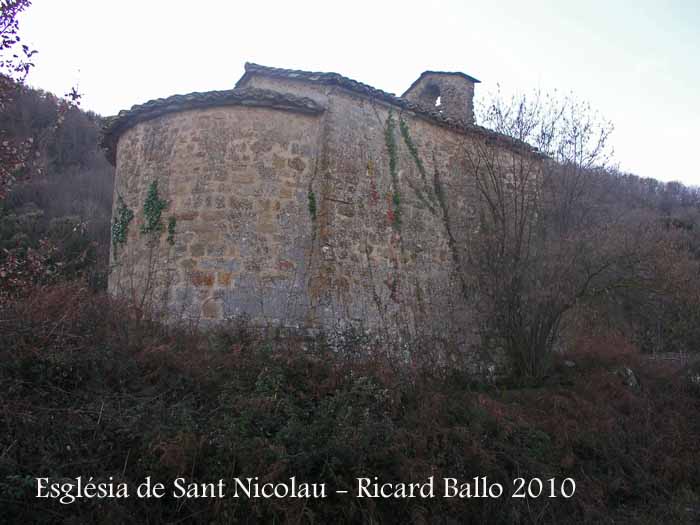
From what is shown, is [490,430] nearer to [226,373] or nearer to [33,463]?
[226,373]

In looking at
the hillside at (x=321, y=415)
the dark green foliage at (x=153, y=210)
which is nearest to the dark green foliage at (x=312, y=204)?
the hillside at (x=321, y=415)

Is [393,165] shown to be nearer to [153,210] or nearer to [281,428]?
[153,210]

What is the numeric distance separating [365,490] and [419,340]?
4476 millimetres

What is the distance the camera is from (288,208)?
9242mm

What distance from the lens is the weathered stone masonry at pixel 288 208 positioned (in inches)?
349

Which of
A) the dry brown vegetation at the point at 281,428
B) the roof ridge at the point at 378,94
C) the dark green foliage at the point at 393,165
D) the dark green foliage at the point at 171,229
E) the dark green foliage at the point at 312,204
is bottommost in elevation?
the dry brown vegetation at the point at 281,428

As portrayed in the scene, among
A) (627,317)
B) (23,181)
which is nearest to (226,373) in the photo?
(23,181)

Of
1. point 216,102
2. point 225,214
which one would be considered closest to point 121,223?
point 225,214

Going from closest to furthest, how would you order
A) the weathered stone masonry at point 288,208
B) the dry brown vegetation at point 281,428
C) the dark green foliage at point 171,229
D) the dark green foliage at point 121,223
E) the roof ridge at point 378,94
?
the dry brown vegetation at point 281,428 < the weathered stone masonry at point 288,208 < the dark green foliage at point 171,229 < the dark green foliage at point 121,223 < the roof ridge at point 378,94

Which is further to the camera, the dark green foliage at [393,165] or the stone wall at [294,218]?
the dark green foliage at [393,165]

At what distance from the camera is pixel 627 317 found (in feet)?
50.8

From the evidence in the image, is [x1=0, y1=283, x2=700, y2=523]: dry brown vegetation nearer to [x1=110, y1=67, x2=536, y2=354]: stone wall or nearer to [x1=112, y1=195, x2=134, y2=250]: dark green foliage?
[x1=110, y1=67, x2=536, y2=354]: stone wall

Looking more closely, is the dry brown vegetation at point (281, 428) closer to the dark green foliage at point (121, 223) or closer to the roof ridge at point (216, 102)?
the dark green foliage at point (121, 223)

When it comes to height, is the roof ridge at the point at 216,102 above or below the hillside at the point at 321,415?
above
